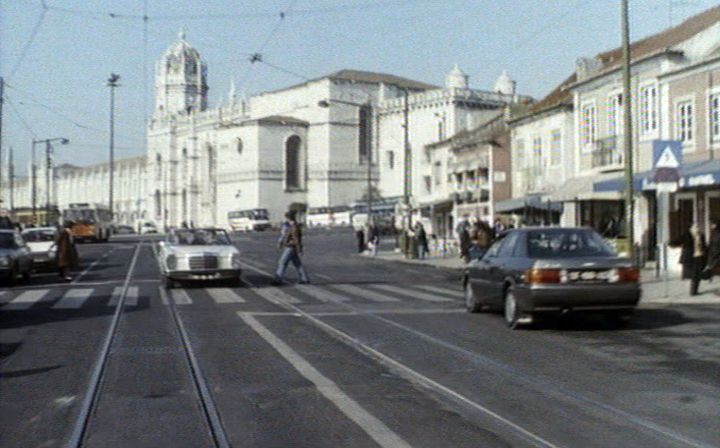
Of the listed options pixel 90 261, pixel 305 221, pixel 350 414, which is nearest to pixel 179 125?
pixel 305 221

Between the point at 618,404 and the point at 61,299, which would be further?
the point at 61,299

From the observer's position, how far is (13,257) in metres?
22.8

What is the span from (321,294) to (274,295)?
1003 millimetres

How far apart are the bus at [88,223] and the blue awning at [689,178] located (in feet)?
131

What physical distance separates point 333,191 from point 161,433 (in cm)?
9487

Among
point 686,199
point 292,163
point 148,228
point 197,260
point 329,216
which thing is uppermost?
point 292,163

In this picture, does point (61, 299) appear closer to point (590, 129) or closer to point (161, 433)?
point (161, 433)

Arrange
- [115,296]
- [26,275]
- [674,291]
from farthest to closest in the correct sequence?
[26,275], [115,296], [674,291]

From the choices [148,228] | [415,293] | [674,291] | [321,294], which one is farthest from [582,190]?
[148,228]

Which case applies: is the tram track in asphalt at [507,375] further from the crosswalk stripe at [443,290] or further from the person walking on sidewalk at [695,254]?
the person walking on sidewalk at [695,254]

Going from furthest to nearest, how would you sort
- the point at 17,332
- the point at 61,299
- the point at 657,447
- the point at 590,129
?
the point at 590,129, the point at 61,299, the point at 17,332, the point at 657,447

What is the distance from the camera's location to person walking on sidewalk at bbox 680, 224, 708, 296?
1756 centimetres

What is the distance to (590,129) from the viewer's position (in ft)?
107

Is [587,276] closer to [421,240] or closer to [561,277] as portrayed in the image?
[561,277]
